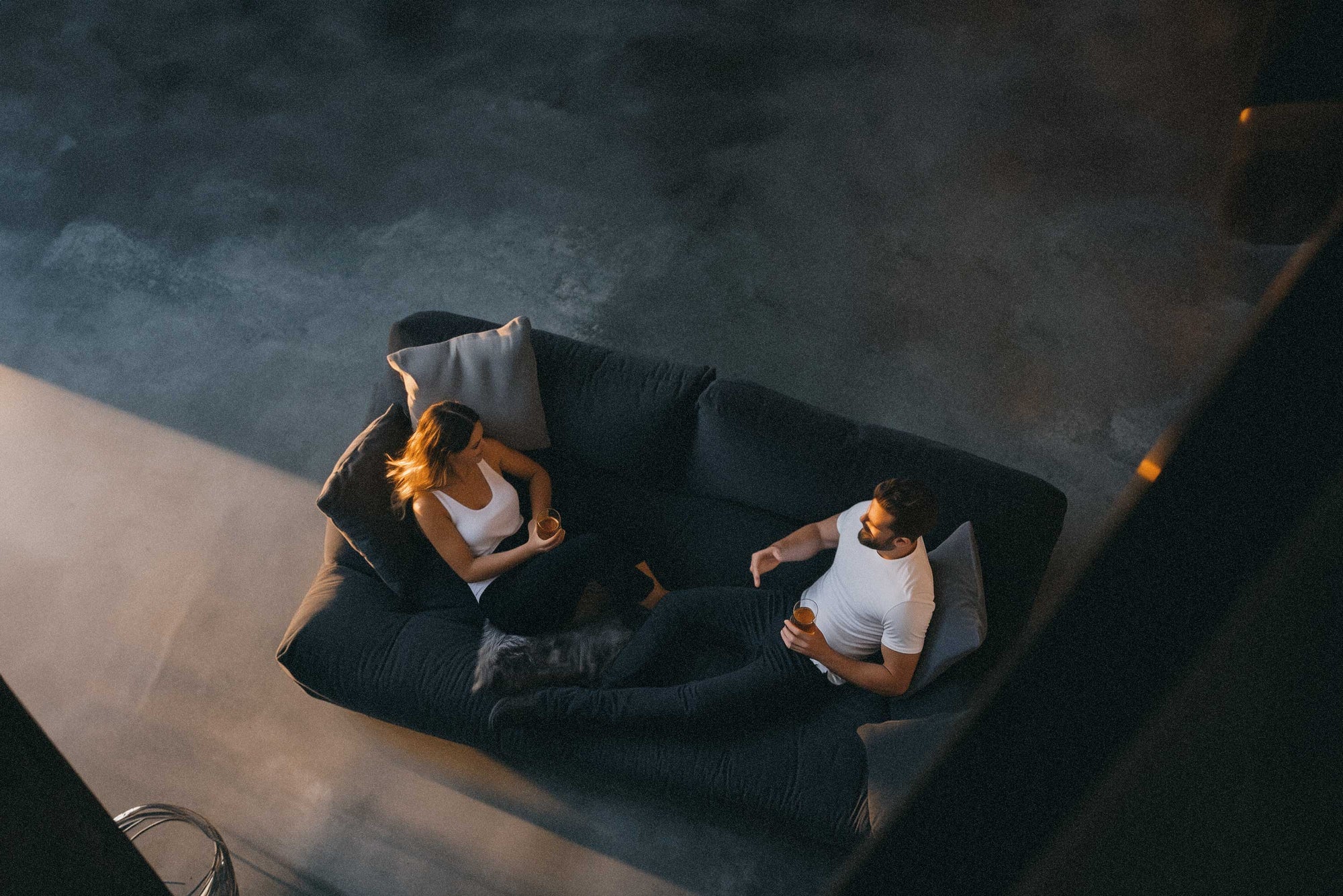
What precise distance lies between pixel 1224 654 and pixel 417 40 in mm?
5656

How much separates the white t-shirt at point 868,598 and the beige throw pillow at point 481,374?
1.13 meters

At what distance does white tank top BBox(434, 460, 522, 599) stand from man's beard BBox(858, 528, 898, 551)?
1099 mm

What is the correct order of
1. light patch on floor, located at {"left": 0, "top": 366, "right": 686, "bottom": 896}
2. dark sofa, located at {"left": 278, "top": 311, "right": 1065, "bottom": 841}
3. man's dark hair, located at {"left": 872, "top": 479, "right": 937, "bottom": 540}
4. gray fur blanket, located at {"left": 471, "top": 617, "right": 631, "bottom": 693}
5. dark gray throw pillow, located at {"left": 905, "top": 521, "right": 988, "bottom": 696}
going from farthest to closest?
1. light patch on floor, located at {"left": 0, "top": 366, "right": 686, "bottom": 896}
2. gray fur blanket, located at {"left": 471, "top": 617, "right": 631, "bottom": 693}
3. dark sofa, located at {"left": 278, "top": 311, "right": 1065, "bottom": 841}
4. dark gray throw pillow, located at {"left": 905, "top": 521, "right": 988, "bottom": 696}
5. man's dark hair, located at {"left": 872, "top": 479, "right": 937, "bottom": 540}

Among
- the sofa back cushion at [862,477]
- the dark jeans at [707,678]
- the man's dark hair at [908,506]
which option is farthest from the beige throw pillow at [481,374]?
the man's dark hair at [908,506]

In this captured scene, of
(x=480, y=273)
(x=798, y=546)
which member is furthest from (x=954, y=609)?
(x=480, y=273)

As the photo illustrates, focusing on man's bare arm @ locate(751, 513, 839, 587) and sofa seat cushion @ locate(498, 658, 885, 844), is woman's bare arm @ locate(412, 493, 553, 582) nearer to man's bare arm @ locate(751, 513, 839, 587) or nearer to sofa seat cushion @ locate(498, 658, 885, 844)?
sofa seat cushion @ locate(498, 658, 885, 844)

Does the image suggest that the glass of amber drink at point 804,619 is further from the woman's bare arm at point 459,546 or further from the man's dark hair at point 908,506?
the woman's bare arm at point 459,546

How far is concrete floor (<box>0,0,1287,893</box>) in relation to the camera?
2826 mm

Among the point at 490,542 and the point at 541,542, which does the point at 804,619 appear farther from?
the point at 490,542

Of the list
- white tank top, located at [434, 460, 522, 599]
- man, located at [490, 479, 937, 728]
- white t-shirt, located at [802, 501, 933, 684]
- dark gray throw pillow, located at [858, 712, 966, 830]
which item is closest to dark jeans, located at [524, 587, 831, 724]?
man, located at [490, 479, 937, 728]

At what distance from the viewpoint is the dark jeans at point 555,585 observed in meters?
2.58

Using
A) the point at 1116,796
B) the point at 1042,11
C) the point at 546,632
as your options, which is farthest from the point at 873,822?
the point at 1042,11

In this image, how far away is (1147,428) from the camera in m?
3.43

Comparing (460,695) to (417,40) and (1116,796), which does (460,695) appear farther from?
(417,40)
